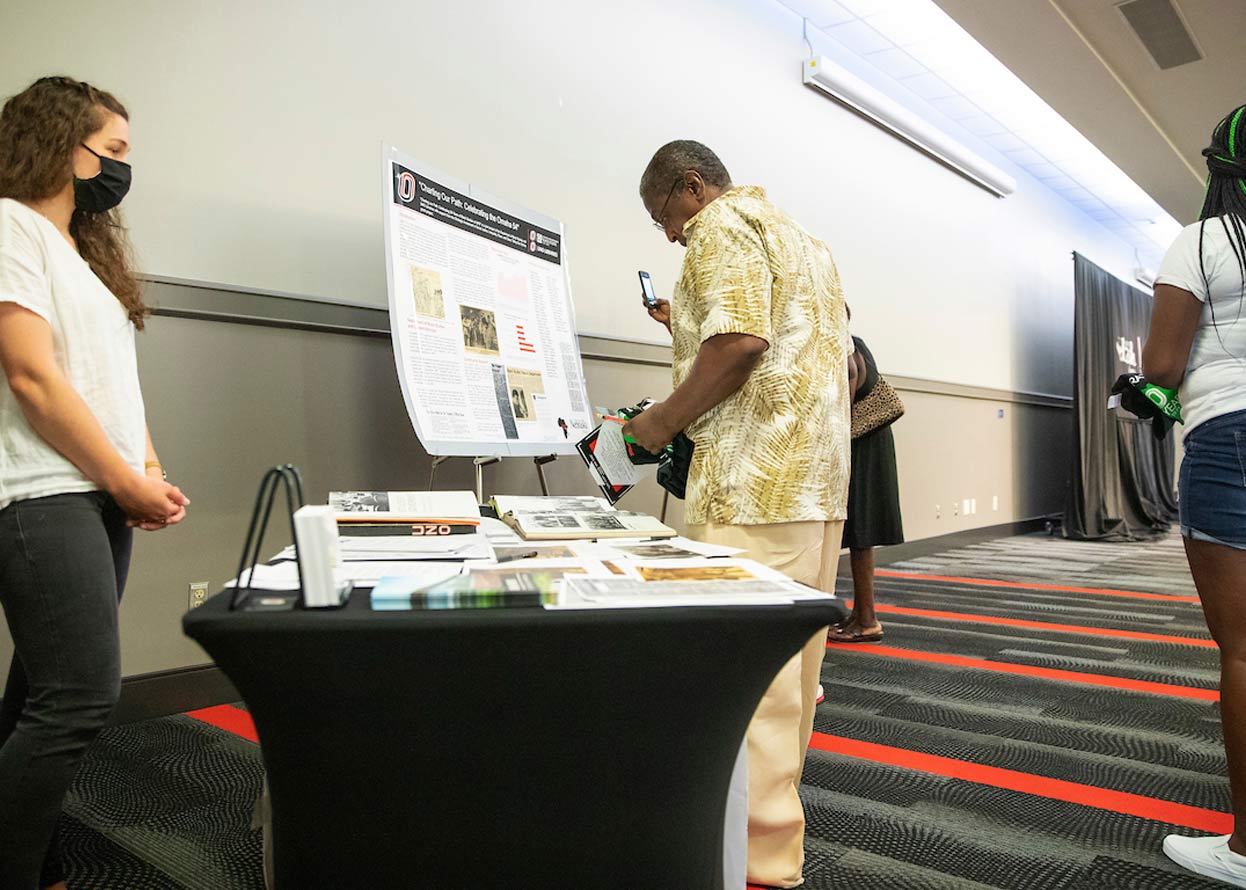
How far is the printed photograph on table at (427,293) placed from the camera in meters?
2.44

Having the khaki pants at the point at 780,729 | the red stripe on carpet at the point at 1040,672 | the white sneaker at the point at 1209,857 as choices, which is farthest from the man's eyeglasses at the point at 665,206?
the red stripe on carpet at the point at 1040,672

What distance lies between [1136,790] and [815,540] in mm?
1086

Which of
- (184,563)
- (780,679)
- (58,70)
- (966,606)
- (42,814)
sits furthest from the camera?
(966,606)

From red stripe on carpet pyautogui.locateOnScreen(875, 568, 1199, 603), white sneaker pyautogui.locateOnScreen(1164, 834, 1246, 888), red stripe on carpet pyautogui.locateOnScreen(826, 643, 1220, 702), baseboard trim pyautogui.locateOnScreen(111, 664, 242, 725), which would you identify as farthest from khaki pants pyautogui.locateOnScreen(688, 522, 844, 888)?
red stripe on carpet pyautogui.locateOnScreen(875, 568, 1199, 603)

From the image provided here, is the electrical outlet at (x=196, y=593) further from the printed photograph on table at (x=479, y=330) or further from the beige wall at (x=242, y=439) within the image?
the printed photograph on table at (x=479, y=330)

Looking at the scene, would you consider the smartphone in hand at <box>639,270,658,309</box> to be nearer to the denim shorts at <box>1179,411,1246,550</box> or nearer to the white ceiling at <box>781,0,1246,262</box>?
the denim shorts at <box>1179,411,1246,550</box>

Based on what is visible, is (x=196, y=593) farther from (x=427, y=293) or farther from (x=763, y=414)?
(x=763, y=414)

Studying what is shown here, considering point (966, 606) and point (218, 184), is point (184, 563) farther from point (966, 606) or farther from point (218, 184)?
point (966, 606)

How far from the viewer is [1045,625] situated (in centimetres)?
384

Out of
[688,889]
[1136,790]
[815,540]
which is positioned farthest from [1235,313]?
[688,889]

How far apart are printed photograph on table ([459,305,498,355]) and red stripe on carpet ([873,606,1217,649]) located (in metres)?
2.45

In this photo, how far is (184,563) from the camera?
2447 mm

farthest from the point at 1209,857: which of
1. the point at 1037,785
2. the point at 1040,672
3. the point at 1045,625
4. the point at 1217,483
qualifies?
the point at 1045,625

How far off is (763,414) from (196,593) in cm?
177
